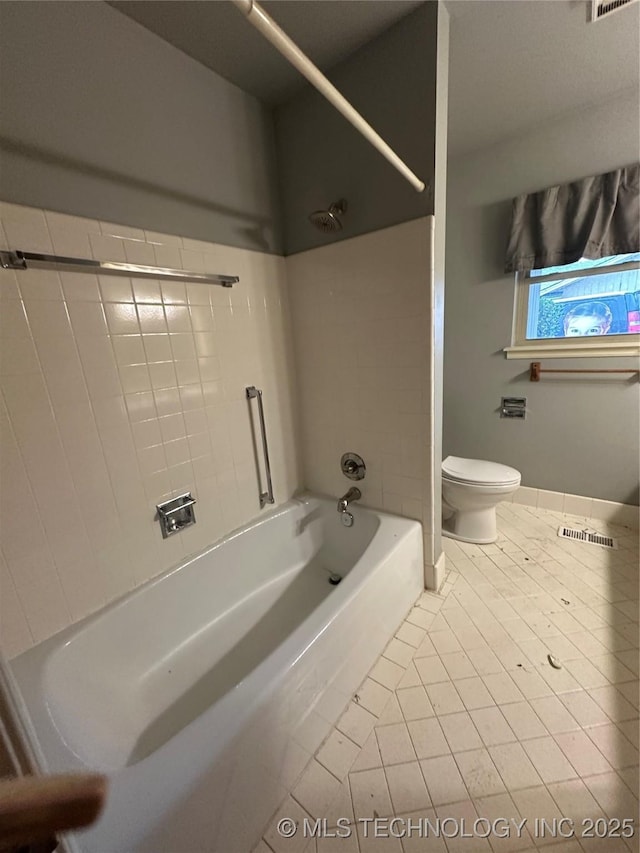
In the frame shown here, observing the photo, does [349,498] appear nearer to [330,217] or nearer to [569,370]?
[330,217]

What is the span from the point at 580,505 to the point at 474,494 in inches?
35.0

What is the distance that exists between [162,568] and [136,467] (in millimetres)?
447

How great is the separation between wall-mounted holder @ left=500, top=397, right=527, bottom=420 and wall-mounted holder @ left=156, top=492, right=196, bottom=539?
6.83ft

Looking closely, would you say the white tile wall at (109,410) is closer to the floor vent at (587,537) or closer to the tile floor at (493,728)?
the tile floor at (493,728)

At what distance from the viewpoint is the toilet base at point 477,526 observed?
1.98 m

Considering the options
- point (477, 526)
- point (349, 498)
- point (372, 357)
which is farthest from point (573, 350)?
point (349, 498)

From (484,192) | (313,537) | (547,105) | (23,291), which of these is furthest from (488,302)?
(23,291)

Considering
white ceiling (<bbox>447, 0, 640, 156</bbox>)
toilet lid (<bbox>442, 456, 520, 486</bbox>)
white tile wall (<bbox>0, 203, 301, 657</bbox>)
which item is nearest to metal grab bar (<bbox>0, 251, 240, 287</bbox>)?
white tile wall (<bbox>0, 203, 301, 657</bbox>)

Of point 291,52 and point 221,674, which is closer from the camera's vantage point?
point 291,52

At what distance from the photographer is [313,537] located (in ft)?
5.98

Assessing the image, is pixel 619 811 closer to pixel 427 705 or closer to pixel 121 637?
pixel 427 705

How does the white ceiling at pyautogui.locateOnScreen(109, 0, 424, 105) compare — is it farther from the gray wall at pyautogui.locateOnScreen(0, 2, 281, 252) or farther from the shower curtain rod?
the shower curtain rod

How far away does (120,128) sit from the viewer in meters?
1.13

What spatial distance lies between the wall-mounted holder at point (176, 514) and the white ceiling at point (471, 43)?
1.73m
